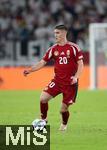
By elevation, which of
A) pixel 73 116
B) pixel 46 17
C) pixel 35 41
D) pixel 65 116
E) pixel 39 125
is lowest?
pixel 73 116

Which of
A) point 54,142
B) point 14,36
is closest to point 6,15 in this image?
point 14,36

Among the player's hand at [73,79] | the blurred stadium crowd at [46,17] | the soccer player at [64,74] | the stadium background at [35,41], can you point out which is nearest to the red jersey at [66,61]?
the soccer player at [64,74]

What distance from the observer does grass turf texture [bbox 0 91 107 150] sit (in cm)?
1233

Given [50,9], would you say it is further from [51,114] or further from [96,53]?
[51,114]

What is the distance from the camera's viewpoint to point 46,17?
32188mm

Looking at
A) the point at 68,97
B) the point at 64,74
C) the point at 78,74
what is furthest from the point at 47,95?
the point at 78,74

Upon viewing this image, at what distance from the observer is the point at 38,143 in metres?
12.0

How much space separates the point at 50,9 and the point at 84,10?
1461mm

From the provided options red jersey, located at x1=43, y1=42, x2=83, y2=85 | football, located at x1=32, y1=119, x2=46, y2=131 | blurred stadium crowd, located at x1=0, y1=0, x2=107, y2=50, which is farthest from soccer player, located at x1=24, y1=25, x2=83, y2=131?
blurred stadium crowd, located at x1=0, y1=0, x2=107, y2=50

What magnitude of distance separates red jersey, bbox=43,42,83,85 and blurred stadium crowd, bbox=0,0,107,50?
650 inches

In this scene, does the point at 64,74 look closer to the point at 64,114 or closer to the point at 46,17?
the point at 64,114

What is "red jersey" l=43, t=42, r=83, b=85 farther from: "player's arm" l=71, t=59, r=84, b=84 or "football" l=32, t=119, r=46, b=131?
"football" l=32, t=119, r=46, b=131

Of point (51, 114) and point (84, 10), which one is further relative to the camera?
point (84, 10)

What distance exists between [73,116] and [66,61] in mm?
3898
